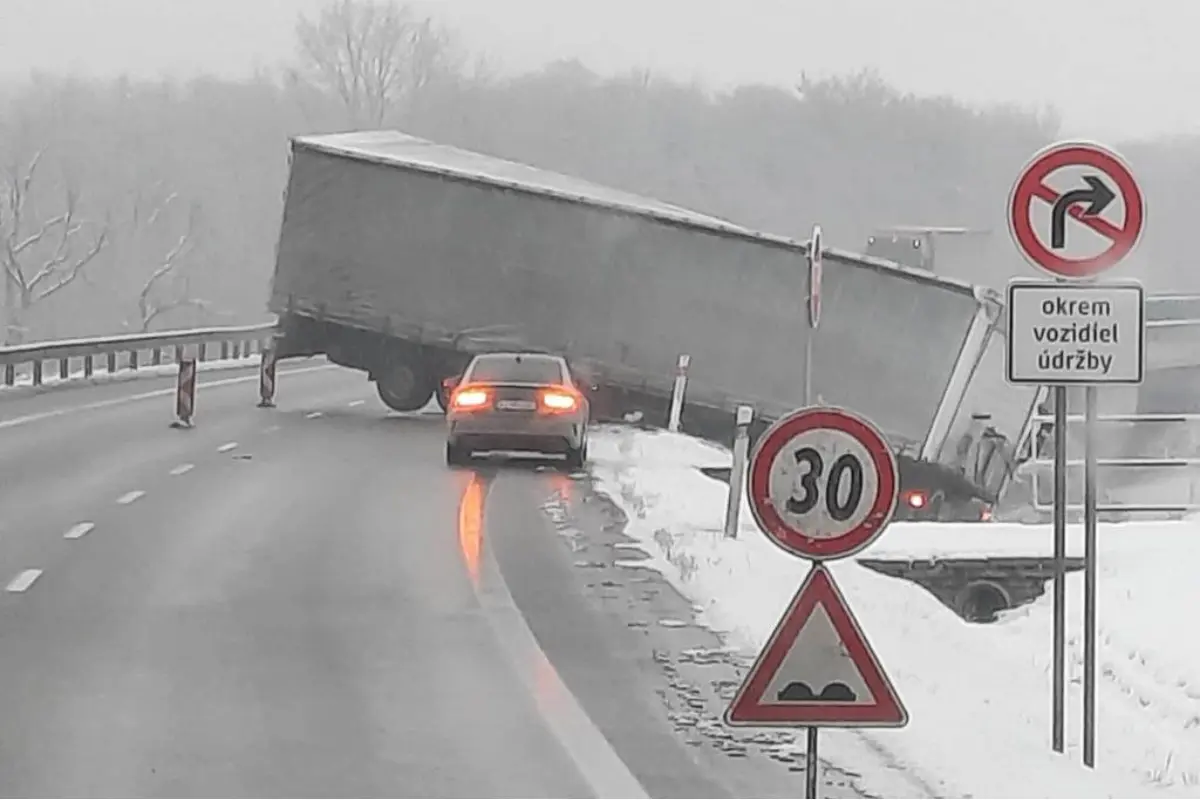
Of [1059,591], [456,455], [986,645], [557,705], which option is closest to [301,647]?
[557,705]

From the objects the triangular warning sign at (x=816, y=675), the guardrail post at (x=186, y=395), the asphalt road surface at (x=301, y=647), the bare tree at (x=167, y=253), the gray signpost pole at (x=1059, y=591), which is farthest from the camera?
the bare tree at (x=167, y=253)

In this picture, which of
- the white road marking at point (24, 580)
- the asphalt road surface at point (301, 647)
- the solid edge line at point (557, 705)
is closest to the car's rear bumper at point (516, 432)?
the asphalt road surface at point (301, 647)

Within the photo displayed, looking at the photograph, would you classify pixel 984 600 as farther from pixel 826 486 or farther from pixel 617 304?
pixel 617 304

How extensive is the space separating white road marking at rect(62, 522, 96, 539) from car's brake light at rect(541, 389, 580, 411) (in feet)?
25.1

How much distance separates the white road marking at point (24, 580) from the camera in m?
13.4

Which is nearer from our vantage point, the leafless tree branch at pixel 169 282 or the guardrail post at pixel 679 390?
the guardrail post at pixel 679 390

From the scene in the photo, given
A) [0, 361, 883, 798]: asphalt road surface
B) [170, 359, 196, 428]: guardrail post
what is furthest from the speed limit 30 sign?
[170, 359, 196, 428]: guardrail post

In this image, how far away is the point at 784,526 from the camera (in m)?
7.43

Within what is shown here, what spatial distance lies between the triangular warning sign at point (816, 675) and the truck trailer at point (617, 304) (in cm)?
1975

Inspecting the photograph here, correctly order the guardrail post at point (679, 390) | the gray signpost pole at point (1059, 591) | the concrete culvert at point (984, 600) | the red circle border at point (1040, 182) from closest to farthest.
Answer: the red circle border at point (1040, 182), the gray signpost pole at point (1059, 591), the concrete culvert at point (984, 600), the guardrail post at point (679, 390)

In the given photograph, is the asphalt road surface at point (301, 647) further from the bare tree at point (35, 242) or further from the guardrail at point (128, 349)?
the bare tree at point (35, 242)

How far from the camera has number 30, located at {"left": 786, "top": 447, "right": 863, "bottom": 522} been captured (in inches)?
291

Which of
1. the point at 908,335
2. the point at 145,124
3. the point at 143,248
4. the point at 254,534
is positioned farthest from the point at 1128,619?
the point at 145,124

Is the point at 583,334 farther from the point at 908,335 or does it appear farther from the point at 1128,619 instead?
the point at 1128,619
